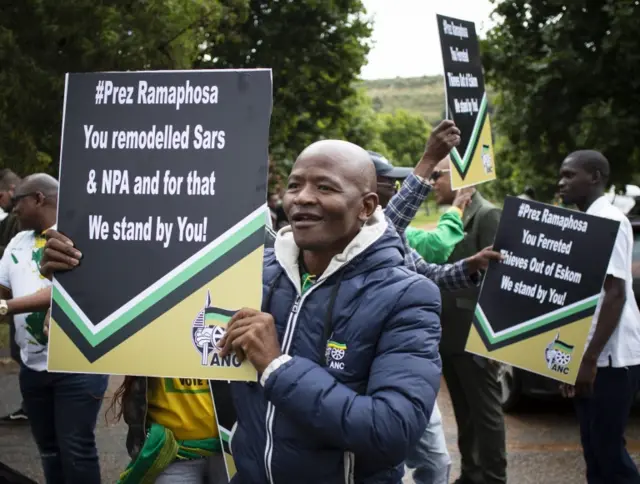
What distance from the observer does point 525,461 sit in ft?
20.6

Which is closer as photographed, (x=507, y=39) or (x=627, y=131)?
(x=627, y=131)

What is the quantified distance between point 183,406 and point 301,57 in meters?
19.7

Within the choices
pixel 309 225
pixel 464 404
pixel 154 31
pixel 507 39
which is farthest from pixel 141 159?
pixel 507 39

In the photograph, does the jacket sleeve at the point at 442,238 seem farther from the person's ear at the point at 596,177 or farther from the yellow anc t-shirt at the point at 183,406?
the yellow anc t-shirt at the point at 183,406

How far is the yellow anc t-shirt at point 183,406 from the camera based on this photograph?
3.28 meters

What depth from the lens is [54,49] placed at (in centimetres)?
Result: 1078

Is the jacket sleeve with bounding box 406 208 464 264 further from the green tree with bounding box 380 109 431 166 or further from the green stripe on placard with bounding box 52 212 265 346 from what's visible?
the green tree with bounding box 380 109 431 166

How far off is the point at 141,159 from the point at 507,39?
13.5 m

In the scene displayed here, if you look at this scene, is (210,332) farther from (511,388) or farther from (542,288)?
(511,388)

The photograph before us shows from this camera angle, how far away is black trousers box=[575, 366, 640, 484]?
14.4 feet

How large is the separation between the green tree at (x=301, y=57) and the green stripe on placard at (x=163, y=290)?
59.6ft

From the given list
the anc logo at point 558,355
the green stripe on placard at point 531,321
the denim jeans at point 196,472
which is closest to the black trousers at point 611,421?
the anc logo at point 558,355

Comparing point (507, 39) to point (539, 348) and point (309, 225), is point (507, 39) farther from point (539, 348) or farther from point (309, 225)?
point (309, 225)

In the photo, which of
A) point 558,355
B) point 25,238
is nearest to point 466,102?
point 558,355
